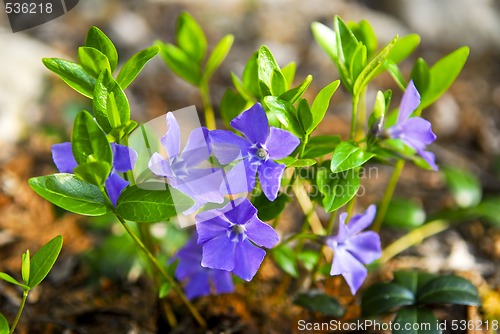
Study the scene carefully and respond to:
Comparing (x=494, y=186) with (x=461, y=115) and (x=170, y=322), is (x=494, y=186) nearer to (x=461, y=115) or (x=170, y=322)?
(x=461, y=115)

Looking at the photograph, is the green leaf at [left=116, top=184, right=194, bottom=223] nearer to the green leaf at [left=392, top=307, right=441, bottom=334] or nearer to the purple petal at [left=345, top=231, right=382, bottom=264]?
the purple petal at [left=345, top=231, right=382, bottom=264]

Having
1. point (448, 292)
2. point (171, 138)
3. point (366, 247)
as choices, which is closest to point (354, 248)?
point (366, 247)

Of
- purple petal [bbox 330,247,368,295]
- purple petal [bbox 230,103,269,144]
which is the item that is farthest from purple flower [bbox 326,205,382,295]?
purple petal [bbox 230,103,269,144]

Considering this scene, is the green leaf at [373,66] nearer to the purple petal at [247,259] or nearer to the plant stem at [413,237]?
the purple petal at [247,259]

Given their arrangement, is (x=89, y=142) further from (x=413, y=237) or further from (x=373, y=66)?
(x=413, y=237)

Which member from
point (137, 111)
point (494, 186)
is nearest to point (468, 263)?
point (494, 186)

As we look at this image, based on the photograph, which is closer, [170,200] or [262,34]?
[170,200]
